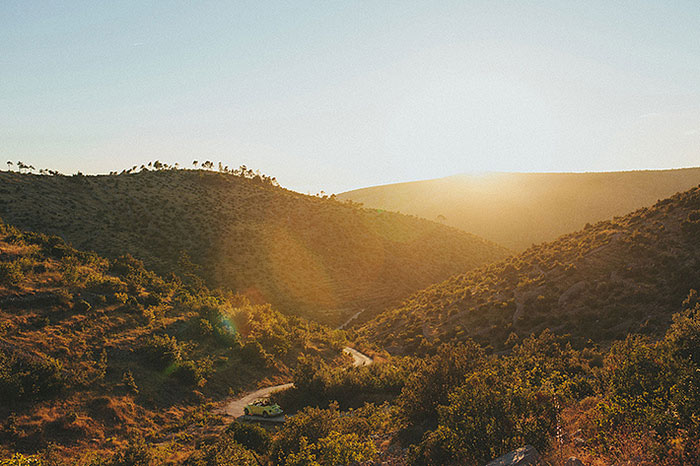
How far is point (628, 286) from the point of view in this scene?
30656mm

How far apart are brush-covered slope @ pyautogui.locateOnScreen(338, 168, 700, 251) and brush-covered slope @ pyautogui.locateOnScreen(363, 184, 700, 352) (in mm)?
71407

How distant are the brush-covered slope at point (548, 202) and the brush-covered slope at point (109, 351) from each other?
317ft

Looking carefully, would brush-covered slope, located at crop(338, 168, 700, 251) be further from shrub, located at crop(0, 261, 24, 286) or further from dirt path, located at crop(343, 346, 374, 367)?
shrub, located at crop(0, 261, 24, 286)

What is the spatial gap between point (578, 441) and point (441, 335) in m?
29.8

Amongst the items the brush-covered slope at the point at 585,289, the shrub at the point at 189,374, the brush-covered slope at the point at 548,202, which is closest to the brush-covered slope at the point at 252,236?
the brush-covered slope at the point at 585,289

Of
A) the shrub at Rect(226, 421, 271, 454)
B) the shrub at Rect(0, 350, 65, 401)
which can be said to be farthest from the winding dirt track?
the shrub at Rect(0, 350, 65, 401)

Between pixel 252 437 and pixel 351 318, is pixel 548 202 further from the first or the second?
pixel 252 437

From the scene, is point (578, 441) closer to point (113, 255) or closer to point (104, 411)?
point (104, 411)

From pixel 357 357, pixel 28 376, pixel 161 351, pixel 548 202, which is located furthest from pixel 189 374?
pixel 548 202

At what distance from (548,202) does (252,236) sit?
388 ft

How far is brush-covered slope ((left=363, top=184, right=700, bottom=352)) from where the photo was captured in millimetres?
28047

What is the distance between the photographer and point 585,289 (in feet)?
109

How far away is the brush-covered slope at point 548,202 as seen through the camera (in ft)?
407

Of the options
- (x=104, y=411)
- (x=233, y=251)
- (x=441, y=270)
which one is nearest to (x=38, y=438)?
(x=104, y=411)
